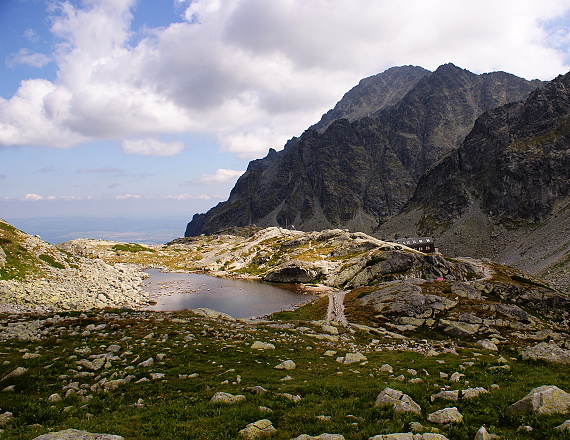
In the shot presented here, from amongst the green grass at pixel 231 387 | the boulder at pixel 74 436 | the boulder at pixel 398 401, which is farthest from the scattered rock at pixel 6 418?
the boulder at pixel 398 401

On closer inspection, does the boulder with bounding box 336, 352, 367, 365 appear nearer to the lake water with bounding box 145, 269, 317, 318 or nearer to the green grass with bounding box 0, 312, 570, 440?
the green grass with bounding box 0, 312, 570, 440

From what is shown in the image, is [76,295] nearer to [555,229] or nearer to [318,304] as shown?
[318,304]

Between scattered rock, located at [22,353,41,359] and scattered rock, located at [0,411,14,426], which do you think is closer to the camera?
scattered rock, located at [0,411,14,426]

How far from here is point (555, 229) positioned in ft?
523

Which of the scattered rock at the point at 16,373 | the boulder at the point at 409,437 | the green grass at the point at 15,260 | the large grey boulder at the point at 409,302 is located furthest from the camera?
the large grey boulder at the point at 409,302

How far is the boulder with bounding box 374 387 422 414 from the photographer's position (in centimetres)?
1344

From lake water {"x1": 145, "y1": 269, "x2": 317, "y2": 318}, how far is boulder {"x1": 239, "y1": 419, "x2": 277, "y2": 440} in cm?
5857

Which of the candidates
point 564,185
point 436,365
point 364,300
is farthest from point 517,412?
point 564,185

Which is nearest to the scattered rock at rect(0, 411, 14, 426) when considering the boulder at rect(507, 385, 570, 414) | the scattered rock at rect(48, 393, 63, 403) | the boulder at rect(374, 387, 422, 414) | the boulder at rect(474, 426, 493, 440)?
the scattered rock at rect(48, 393, 63, 403)

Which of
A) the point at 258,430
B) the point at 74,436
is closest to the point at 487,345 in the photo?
the point at 258,430

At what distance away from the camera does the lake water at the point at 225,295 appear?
250 ft

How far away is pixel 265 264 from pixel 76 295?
91.7 meters

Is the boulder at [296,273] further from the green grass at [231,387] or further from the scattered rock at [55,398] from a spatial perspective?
the scattered rock at [55,398]

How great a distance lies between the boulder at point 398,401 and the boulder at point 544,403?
11.8ft
